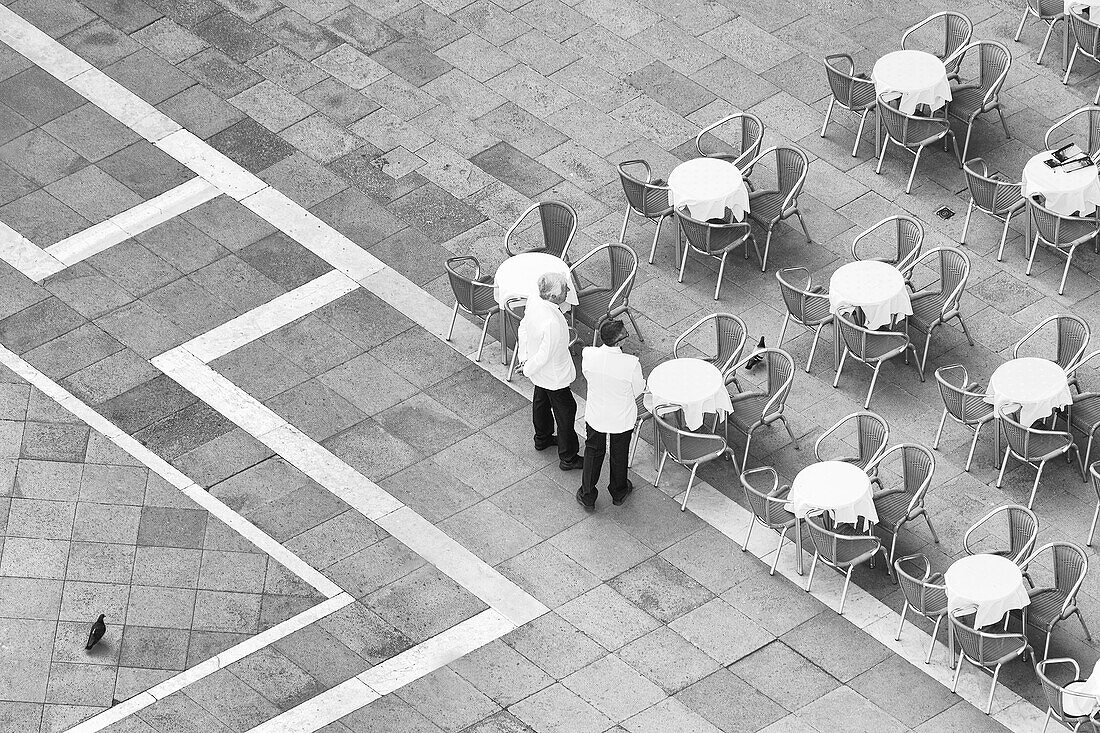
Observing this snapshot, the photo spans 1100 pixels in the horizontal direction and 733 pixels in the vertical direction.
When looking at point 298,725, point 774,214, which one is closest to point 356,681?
point 298,725

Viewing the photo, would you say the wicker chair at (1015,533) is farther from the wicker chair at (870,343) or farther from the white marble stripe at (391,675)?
the white marble stripe at (391,675)

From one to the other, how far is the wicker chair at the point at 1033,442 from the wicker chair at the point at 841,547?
1.54 metres

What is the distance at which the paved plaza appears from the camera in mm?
14711

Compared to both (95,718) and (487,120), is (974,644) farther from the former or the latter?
(487,120)

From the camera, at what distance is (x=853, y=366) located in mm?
16938

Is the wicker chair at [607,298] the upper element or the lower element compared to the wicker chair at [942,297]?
lower

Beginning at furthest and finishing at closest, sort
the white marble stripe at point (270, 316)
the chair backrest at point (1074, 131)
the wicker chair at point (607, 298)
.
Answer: the chair backrest at point (1074, 131), the white marble stripe at point (270, 316), the wicker chair at point (607, 298)

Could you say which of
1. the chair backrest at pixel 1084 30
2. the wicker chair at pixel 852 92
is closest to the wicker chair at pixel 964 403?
the wicker chair at pixel 852 92

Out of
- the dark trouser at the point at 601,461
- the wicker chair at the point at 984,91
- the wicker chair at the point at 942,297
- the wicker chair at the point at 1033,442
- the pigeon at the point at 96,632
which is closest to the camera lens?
the pigeon at the point at 96,632

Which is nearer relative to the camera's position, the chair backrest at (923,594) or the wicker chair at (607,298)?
the chair backrest at (923,594)

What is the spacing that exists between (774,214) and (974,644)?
5.03 meters

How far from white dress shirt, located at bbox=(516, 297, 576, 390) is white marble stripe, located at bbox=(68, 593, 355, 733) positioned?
2.37 m

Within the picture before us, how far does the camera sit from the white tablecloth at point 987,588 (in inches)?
563

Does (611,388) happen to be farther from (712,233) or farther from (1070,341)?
(1070,341)
